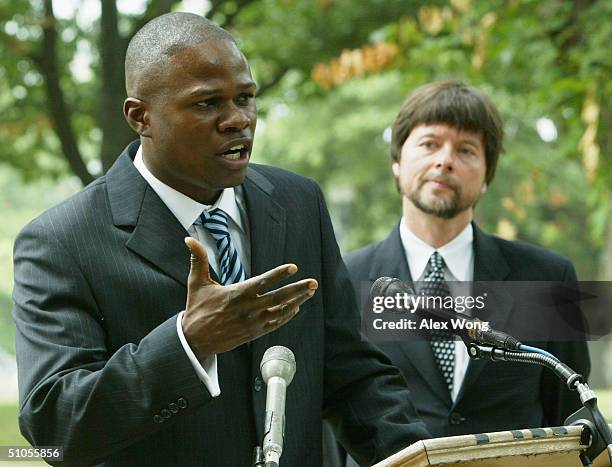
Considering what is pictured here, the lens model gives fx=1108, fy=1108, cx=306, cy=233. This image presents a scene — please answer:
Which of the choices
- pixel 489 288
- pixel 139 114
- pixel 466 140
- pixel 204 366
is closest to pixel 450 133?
pixel 466 140

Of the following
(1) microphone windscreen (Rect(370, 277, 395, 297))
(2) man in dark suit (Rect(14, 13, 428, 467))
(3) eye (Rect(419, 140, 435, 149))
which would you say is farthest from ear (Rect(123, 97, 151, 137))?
(3) eye (Rect(419, 140, 435, 149))

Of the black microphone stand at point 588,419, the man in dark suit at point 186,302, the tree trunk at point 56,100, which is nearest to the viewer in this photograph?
the black microphone stand at point 588,419

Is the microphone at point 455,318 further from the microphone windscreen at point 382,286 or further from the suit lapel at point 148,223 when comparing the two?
the suit lapel at point 148,223

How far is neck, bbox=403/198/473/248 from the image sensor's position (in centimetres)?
505

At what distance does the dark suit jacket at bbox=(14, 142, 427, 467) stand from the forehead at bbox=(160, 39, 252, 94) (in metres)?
0.38

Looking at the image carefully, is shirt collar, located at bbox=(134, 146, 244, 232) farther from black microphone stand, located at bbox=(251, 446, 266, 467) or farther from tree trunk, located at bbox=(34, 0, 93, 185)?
tree trunk, located at bbox=(34, 0, 93, 185)

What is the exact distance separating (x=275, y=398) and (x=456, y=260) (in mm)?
2330

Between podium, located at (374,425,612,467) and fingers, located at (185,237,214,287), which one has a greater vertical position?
fingers, located at (185,237,214,287)

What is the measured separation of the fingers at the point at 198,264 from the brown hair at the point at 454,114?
2396 mm

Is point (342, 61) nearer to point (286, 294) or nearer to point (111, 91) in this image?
point (111, 91)

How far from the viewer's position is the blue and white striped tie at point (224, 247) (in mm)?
3615

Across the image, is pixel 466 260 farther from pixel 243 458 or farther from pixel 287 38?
pixel 287 38

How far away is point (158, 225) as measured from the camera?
3602 mm

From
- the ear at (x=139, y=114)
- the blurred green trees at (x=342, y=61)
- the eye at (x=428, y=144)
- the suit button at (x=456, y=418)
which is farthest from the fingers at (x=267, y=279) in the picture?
the blurred green trees at (x=342, y=61)
